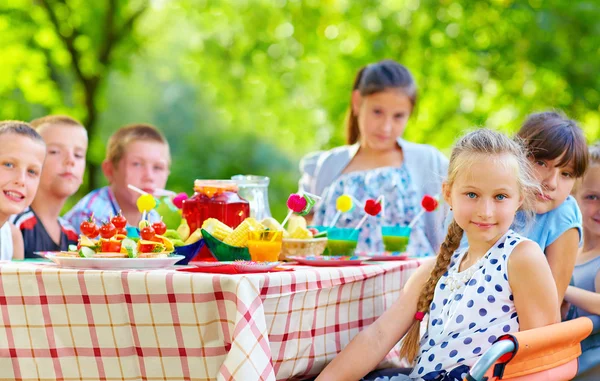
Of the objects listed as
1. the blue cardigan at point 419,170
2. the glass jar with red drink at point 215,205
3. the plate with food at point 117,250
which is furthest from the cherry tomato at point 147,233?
the blue cardigan at point 419,170

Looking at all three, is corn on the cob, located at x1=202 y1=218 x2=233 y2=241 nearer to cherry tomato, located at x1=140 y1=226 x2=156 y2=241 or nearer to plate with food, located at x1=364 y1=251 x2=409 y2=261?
cherry tomato, located at x1=140 y1=226 x2=156 y2=241

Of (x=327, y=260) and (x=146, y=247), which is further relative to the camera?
(x=327, y=260)

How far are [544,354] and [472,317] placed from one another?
34 centimetres

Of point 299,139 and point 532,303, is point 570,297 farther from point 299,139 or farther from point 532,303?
point 299,139

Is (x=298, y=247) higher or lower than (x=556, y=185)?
lower

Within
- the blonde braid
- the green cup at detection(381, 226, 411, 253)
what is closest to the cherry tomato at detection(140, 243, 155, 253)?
the blonde braid

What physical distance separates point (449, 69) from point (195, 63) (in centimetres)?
550

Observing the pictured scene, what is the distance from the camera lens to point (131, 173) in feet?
14.7

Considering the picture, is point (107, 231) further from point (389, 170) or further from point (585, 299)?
point (389, 170)

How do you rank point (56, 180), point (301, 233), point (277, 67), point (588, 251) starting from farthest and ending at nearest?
point (277, 67) < point (56, 180) < point (588, 251) < point (301, 233)

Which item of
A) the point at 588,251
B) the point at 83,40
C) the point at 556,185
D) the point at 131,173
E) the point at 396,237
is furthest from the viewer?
the point at 83,40

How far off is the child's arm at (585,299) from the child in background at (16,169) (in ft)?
7.14

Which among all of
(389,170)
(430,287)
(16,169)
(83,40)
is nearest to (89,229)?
(16,169)

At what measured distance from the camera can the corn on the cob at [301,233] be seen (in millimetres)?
3189
